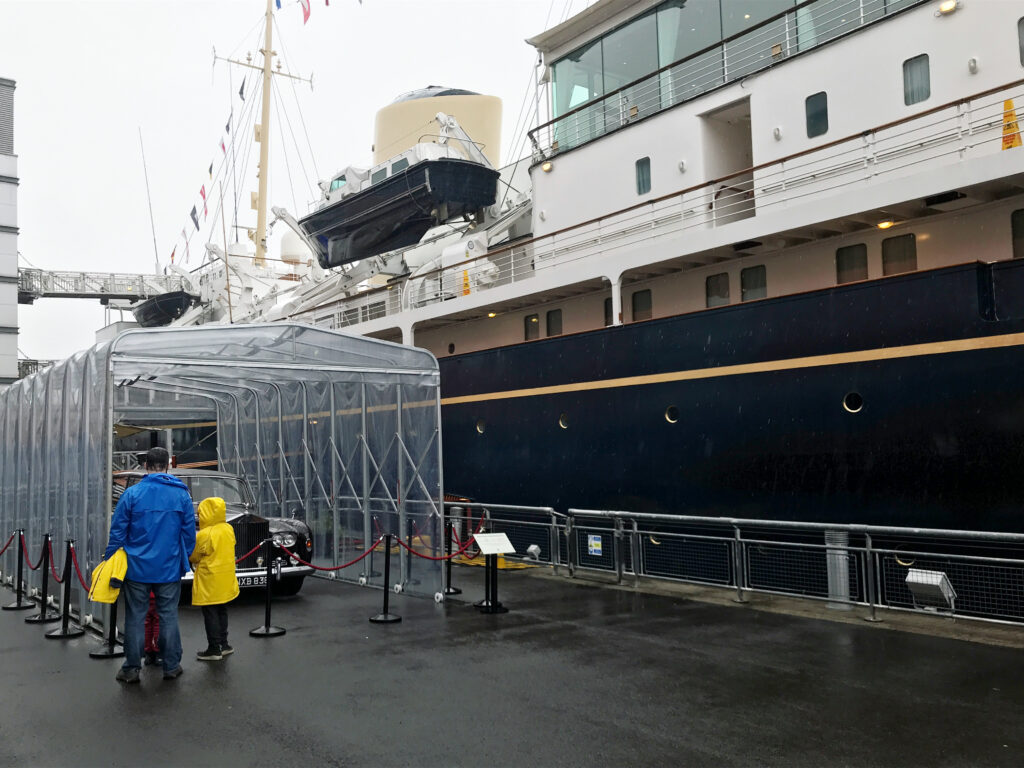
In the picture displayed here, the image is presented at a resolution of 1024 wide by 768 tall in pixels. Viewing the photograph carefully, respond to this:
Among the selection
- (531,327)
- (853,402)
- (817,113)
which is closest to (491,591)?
(853,402)

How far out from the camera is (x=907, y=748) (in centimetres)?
491

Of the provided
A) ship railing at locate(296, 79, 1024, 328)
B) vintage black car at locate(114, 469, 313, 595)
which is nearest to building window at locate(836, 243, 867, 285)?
ship railing at locate(296, 79, 1024, 328)

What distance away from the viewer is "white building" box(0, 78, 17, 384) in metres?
34.1

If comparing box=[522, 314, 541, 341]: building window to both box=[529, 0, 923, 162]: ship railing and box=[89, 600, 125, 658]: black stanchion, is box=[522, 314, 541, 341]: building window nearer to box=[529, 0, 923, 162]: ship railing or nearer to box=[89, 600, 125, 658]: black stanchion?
box=[529, 0, 923, 162]: ship railing

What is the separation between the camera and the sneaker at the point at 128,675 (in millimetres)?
6582

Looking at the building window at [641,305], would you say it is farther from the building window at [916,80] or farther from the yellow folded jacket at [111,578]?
the yellow folded jacket at [111,578]

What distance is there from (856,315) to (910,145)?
8.28 ft

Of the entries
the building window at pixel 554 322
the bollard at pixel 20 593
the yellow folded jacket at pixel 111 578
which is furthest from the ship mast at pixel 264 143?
the yellow folded jacket at pixel 111 578

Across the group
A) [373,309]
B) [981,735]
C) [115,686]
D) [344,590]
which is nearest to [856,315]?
[981,735]

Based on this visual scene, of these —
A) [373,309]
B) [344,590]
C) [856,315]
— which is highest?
[373,309]

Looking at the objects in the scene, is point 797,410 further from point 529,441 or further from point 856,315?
point 529,441

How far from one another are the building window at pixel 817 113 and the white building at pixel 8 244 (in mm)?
32800

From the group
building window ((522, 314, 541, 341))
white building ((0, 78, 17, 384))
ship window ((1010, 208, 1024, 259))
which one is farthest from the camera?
white building ((0, 78, 17, 384))

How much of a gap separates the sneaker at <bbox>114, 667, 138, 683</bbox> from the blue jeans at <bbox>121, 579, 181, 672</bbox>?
0.02 m
